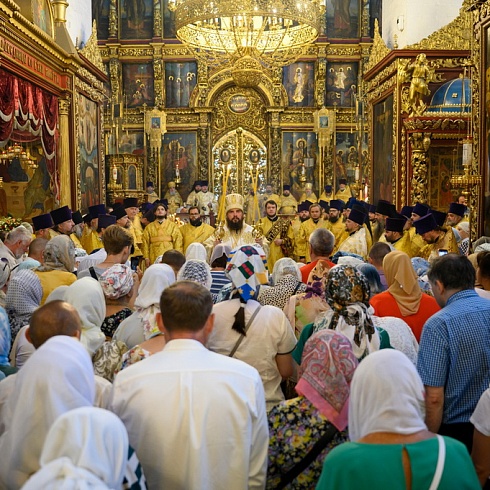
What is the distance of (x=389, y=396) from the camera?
2.75m

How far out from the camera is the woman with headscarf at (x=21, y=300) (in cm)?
602

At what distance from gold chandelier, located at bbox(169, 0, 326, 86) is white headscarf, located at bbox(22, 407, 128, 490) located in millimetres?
13126

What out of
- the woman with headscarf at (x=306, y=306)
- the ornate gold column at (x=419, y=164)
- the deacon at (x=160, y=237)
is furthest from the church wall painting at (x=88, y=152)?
the woman with headscarf at (x=306, y=306)

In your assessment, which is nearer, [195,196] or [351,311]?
[351,311]

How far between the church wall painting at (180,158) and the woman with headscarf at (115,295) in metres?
21.9

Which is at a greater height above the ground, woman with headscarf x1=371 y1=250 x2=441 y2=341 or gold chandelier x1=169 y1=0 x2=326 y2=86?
gold chandelier x1=169 y1=0 x2=326 y2=86

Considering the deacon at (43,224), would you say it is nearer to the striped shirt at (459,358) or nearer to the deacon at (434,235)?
the deacon at (434,235)

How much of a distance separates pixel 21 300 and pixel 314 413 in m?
3.28

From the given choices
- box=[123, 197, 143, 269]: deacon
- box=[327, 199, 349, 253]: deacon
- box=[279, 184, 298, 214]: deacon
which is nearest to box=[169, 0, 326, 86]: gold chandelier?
box=[327, 199, 349, 253]: deacon

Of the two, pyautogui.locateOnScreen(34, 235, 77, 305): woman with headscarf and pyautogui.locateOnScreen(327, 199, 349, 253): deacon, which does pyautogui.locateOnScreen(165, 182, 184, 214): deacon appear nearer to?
pyautogui.locateOnScreen(327, 199, 349, 253): deacon

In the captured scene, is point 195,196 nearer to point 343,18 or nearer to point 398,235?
point 343,18

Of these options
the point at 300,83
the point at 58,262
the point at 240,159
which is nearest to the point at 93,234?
the point at 58,262

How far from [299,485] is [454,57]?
15.6m

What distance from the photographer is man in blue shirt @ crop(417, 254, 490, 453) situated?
401 centimetres
